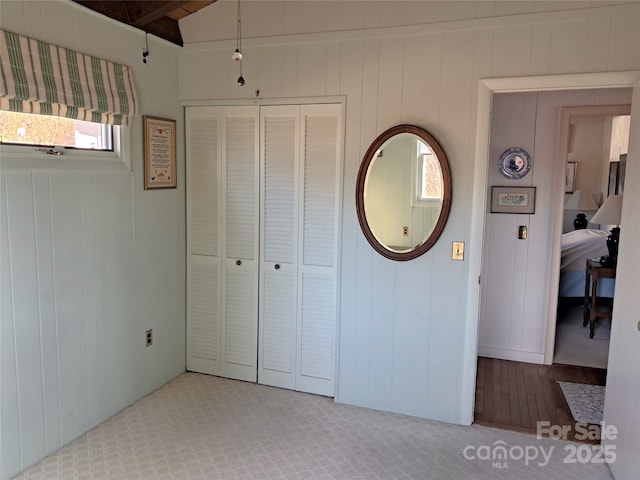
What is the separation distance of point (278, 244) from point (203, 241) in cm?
62

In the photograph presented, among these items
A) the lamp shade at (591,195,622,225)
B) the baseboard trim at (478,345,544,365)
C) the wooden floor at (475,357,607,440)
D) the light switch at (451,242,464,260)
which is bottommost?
the wooden floor at (475,357,607,440)

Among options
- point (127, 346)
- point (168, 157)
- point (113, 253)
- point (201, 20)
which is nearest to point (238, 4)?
point (201, 20)

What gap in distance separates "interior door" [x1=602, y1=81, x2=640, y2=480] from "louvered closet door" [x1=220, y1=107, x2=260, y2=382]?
2276 mm

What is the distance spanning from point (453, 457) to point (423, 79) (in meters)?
2.22

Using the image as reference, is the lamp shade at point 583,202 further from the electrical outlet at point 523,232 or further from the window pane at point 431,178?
the window pane at point 431,178

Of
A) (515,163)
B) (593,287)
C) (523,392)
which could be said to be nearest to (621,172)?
(593,287)

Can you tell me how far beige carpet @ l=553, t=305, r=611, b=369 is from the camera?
4.21m

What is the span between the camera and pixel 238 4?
325 cm

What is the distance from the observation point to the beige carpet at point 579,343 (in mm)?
4207

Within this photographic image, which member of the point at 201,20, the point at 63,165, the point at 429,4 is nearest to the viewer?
the point at 63,165

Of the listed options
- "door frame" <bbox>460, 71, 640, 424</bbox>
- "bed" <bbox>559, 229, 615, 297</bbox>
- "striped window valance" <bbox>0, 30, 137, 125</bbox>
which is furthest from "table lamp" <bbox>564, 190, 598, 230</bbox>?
"striped window valance" <bbox>0, 30, 137, 125</bbox>

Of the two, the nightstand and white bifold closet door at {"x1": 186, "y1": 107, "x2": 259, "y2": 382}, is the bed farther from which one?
white bifold closet door at {"x1": 186, "y1": 107, "x2": 259, "y2": 382}

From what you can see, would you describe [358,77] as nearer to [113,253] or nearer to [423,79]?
[423,79]

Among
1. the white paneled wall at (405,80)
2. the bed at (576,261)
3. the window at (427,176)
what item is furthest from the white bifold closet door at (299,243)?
the bed at (576,261)
